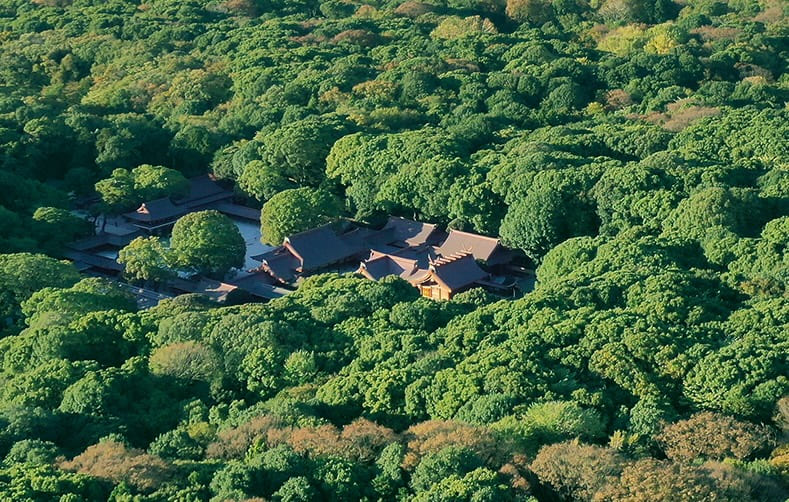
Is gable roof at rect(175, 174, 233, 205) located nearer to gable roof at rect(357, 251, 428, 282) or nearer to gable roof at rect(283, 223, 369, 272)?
gable roof at rect(283, 223, 369, 272)

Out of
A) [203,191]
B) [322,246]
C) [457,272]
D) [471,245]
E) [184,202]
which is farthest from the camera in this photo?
[203,191]

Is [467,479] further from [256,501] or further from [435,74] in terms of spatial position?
[435,74]

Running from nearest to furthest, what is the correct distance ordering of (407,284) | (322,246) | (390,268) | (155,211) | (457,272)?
(407,284) < (457,272) < (390,268) < (322,246) < (155,211)

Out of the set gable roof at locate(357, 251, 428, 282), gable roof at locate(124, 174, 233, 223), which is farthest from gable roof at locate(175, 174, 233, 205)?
gable roof at locate(357, 251, 428, 282)

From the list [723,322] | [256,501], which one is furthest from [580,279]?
[256,501]

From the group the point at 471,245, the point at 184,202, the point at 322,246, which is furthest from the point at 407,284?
the point at 184,202

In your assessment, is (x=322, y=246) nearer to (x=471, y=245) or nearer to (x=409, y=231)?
(x=409, y=231)
